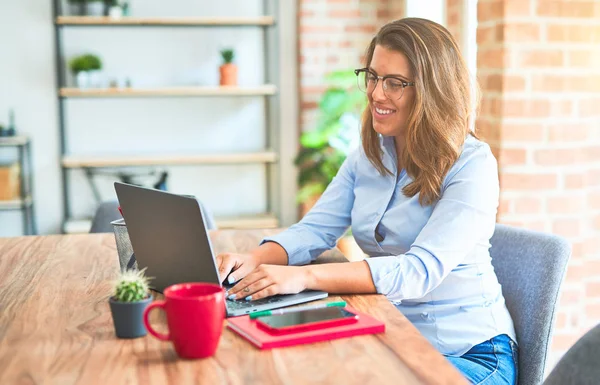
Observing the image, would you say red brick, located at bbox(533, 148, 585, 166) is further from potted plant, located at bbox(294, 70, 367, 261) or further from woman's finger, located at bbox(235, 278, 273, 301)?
potted plant, located at bbox(294, 70, 367, 261)

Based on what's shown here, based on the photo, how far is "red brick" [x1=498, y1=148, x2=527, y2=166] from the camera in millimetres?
2457

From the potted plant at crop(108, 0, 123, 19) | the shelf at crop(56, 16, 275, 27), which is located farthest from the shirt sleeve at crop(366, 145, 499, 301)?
the potted plant at crop(108, 0, 123, 19)

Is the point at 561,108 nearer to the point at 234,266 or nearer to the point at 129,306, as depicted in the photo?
the point at 234,266

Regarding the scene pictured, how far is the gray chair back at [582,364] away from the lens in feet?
3.31

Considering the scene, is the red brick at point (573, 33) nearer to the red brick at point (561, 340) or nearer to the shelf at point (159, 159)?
the red brick at point (561, 340)

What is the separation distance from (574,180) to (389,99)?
109cm

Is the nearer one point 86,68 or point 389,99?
point 389,99

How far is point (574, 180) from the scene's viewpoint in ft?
8.26

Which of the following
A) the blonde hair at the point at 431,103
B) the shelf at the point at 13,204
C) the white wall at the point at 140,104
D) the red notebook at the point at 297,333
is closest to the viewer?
the red notebook at the point at 297,333

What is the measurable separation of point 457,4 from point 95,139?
2480 millimetres

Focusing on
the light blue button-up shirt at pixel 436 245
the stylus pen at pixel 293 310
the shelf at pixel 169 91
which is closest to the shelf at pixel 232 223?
the shelf at pixel 169 91

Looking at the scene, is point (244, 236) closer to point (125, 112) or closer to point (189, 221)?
point (189, 221)

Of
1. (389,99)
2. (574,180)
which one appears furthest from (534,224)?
(389,99)

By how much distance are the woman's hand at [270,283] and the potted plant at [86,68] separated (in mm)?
3325
